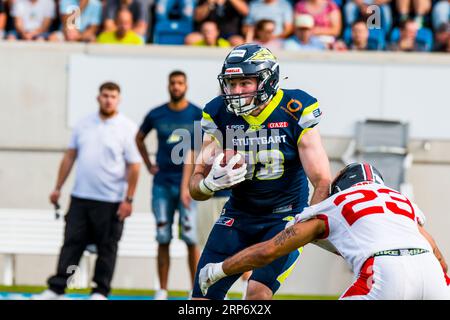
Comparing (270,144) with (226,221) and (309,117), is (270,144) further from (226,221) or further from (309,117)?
(226,221)

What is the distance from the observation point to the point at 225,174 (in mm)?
6117

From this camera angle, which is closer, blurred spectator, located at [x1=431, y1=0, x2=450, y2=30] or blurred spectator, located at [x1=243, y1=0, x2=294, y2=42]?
blurred spectator, located at [x1=243, y1=0, x2=294, y2=42]

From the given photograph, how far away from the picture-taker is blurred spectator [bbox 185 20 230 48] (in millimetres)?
11812

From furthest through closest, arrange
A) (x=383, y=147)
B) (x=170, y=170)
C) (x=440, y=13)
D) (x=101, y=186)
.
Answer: (x=440, y=13), (x=383, y=147), (x=170, y=170), (x=101, y=186)

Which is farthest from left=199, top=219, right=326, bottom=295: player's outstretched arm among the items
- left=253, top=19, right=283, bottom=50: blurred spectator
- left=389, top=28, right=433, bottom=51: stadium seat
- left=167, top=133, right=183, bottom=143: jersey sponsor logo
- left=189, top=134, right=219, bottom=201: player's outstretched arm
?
left=389, top=28, right=433, bottom=51: stadium seat

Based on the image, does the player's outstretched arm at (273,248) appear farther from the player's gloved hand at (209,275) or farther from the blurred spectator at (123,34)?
the blurred spectator at (123,34)

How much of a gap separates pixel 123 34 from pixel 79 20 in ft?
2.56

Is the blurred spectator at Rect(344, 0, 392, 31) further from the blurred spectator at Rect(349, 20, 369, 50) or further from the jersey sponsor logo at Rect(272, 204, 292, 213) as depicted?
the jersey sponsor logo at Rect(272, 204, 292, 213)

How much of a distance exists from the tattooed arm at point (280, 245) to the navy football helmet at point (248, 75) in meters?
1.19

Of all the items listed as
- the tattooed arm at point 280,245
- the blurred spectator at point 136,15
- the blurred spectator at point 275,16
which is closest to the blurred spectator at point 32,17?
→ the blurred spectator at point 136,15

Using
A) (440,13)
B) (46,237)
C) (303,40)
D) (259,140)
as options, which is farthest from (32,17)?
(259,140)

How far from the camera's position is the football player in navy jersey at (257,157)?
630cm

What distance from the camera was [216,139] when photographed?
650 cm

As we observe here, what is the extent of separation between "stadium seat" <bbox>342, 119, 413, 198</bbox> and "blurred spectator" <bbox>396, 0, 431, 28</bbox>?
5.03 ft
